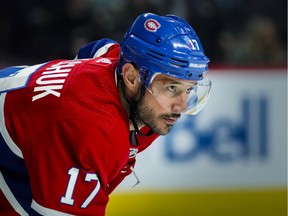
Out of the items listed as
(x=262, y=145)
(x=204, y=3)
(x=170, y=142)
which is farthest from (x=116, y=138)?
(x=204, y=3)

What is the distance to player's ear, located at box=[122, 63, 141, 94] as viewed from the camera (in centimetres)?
243

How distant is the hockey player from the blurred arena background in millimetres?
2211

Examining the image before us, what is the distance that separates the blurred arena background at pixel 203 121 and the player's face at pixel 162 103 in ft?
7.25

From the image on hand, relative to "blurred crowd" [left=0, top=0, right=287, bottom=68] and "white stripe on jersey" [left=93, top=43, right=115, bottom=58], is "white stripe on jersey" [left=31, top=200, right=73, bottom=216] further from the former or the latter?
"blurred crowd" [left=0, top=0, right=287, bottom=68]

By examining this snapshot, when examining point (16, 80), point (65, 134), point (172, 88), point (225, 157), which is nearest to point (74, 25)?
point (225, 157)

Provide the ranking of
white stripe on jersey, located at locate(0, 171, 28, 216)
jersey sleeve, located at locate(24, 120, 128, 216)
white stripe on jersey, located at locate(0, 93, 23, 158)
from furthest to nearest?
white stripe on jersey, located at locate(0, 171, 28, 216)
white stripe on jersey, located at locate(0, 93, 23, 158)
jersey sleeve, located at locate(24, 120, 128, 216)

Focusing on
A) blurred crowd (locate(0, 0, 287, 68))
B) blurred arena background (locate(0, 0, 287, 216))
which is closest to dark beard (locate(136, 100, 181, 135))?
blurred arena background (locate(0, 0, 287, 216))

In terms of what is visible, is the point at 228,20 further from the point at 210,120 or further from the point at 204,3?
the point at 210,120

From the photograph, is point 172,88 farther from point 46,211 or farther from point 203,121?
point 203,121

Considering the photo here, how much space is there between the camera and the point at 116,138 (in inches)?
90.2

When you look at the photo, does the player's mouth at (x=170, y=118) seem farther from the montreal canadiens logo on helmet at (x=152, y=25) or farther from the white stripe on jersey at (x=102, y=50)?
the white stripe on jersey at (x=102, y=50)

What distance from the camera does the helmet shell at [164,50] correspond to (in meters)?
2.33

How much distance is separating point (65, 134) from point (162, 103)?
1.17 feet

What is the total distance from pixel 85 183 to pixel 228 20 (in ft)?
12.0
